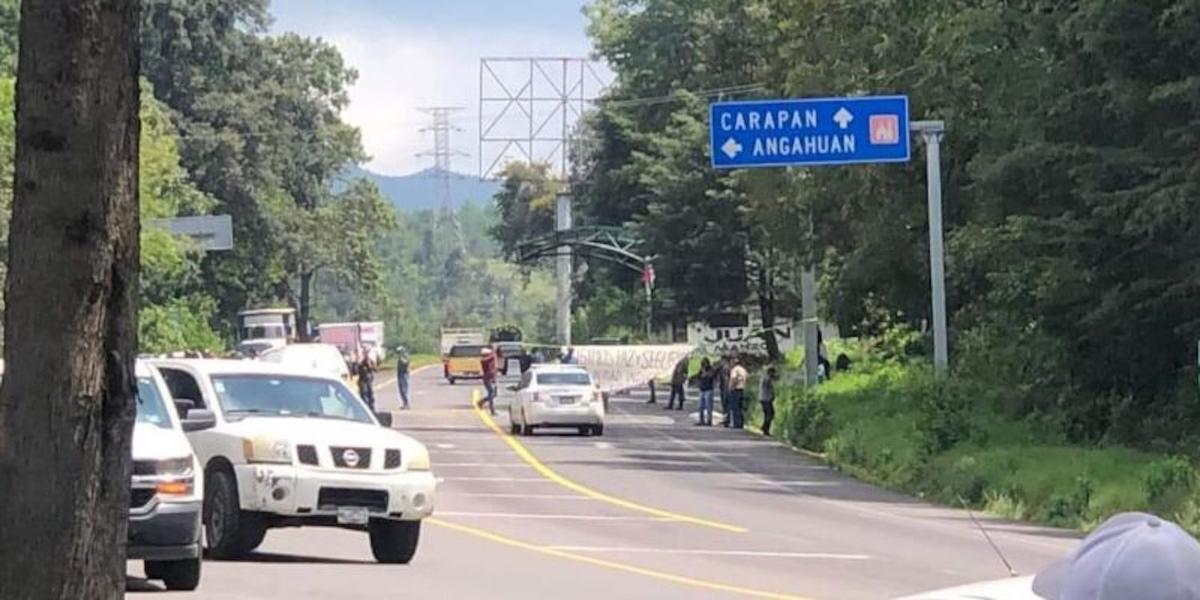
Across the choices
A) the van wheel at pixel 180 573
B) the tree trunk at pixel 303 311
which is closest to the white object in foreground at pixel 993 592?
the van wheel at pixel 180 573

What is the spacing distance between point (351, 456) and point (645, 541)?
194 inches

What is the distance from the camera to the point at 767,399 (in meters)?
49.4

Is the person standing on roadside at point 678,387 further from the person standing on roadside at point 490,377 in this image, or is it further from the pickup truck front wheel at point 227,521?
the pickup truck front wheel at point 227,521

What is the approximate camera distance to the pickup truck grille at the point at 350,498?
19219 millimetres

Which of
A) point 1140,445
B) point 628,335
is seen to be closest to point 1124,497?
point 1140,445

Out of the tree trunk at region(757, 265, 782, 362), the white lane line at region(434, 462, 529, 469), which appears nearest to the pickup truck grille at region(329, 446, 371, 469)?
the white lane line at region(434, 462, 529, 469)

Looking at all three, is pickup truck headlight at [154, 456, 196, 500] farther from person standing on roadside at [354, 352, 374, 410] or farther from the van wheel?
person standing on roadside at [354, 352, 374, 410]

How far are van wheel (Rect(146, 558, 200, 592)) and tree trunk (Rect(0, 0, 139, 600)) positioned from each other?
11.4 m

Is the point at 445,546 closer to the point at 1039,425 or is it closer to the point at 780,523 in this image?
the point at 780,523

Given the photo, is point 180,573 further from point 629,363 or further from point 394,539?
point 629,363

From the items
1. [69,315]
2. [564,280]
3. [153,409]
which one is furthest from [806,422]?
[564,280]

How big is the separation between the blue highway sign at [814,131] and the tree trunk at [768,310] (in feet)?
113

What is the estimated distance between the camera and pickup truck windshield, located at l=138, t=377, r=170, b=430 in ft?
57.1

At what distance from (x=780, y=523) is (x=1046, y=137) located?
966cm
